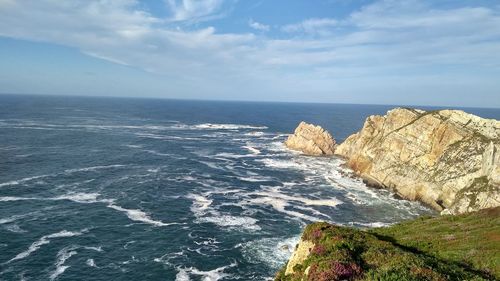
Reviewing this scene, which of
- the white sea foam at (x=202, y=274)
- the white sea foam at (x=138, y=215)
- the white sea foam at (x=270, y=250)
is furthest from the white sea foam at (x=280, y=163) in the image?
the white sea foam at (x=202, y=274)

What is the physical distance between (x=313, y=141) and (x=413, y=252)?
4376 inches

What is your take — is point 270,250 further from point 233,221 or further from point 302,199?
point 302,199

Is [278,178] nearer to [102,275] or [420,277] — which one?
[102,275]

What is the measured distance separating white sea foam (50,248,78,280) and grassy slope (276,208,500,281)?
3083 cm

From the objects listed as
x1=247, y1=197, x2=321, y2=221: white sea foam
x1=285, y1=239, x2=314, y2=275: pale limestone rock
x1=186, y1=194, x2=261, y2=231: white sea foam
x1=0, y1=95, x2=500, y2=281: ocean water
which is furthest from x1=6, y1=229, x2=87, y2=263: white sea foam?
x1=285, y1=239, x2=314, y2=275: pale limestone rock

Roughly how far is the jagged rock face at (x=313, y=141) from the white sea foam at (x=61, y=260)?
106022 mm

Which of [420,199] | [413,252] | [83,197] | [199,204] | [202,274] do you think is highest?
[413,252]

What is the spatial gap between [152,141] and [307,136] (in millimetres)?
62874

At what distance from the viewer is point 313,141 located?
15362cm

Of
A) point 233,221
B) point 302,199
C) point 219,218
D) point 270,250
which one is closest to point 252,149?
point 302,199

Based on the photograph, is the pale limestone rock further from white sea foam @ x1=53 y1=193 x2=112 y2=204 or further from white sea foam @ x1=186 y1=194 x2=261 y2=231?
white sea foam @ x1=53 y1=193 x2=112 y2=204

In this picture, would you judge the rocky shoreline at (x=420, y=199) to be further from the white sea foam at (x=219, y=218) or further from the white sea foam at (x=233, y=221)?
the white sea foam at (x=219, y=218)

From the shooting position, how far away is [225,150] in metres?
155

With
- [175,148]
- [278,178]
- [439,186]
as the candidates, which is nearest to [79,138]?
[175,148]
